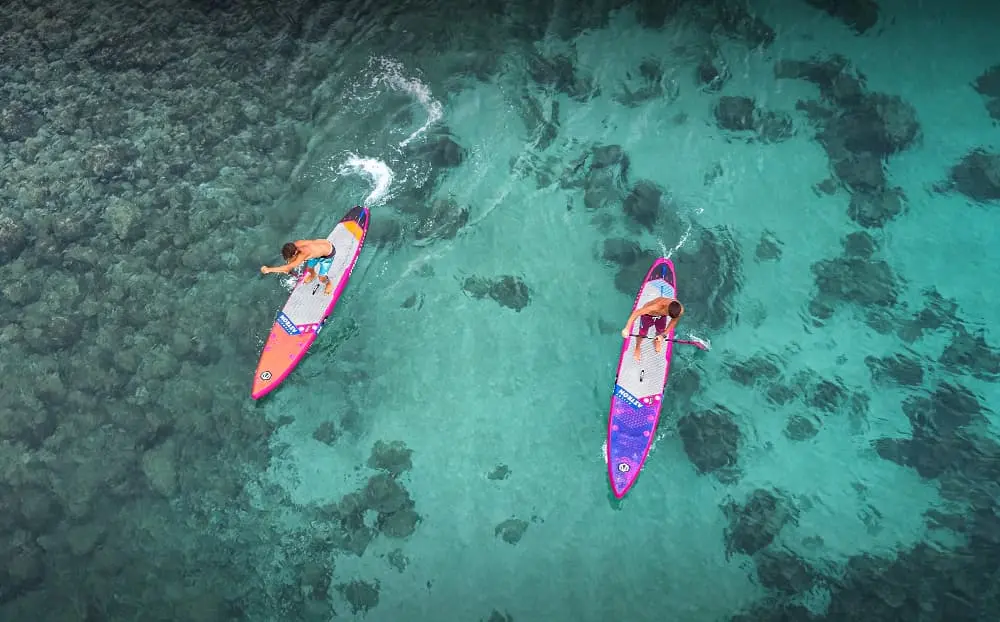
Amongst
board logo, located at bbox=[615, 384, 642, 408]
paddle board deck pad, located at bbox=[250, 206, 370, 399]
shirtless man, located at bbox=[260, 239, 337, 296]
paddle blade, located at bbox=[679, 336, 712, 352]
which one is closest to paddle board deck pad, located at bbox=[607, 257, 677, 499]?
board logo, located at bbox=[615, 384, 642, 408]

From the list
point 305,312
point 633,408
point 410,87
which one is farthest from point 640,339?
point 410,87

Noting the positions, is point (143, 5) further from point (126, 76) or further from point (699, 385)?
point (699, 385)

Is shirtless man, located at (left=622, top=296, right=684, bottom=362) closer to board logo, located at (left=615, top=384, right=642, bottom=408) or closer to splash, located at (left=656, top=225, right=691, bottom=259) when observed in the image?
board logo, located at (left=615, top=384, right=642, bottom=408)

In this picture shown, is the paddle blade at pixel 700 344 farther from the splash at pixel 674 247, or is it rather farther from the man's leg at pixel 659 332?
the splash at pixel 674 247

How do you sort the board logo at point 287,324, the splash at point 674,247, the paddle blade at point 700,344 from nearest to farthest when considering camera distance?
the paddle blade at point 700,344 → the board logo at point 287,324 → the splash at point 674,247

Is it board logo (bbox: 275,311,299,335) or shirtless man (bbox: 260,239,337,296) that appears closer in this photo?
shirtless man (bbox: 260,239,337,296)

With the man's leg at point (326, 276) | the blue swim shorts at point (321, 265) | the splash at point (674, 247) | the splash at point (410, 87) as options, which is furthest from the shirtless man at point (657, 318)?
the splash at point (410, 87)

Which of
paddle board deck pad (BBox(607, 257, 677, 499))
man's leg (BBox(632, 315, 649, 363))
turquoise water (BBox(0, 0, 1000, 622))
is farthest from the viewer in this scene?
man's leg (BBox(632, 315, 649, 363))

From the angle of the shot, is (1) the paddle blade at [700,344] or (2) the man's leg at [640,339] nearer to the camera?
(2) the man's leg at [640,339]
